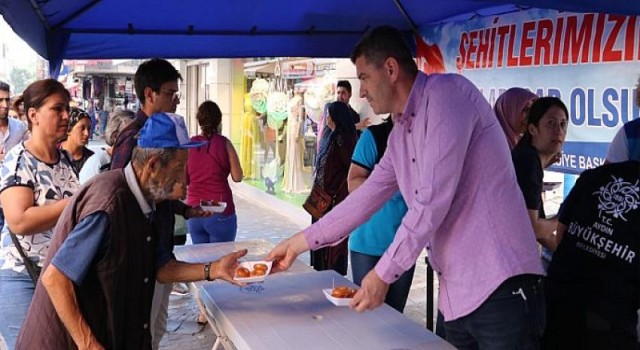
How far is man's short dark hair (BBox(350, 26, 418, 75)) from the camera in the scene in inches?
69.8

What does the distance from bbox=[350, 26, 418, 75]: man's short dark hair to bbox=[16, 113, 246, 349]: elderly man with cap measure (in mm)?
612

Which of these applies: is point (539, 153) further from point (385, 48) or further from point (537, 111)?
point (385, 48)

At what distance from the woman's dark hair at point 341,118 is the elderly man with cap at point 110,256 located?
2.31 m

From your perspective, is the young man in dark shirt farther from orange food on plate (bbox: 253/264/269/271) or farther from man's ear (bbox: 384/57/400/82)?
orange food on plate (bbox: 253/264/269/271)

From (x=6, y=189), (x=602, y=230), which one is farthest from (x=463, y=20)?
(x=6, y=189)

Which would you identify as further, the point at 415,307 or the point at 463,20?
the point at 415,307

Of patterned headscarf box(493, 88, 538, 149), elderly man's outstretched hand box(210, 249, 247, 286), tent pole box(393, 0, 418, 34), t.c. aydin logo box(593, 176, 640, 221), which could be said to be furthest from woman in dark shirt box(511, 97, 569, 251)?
tent pole box(393, 0, 418, 34)

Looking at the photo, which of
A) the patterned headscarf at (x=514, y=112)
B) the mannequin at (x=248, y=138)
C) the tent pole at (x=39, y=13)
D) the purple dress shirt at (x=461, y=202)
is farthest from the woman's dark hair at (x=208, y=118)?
the mannequin at (x=248, y=138)

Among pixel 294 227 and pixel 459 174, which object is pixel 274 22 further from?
pixel 294 227

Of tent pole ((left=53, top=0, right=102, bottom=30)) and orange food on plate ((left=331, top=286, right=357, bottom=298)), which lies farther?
tent pole ((left=53, top=0, right=102, bottom=30))

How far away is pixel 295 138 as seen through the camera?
8852 millimetres

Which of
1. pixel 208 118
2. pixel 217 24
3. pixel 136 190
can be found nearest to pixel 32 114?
pixel 136 190

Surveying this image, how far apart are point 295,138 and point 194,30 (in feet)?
14.3

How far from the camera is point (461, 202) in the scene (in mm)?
1706
